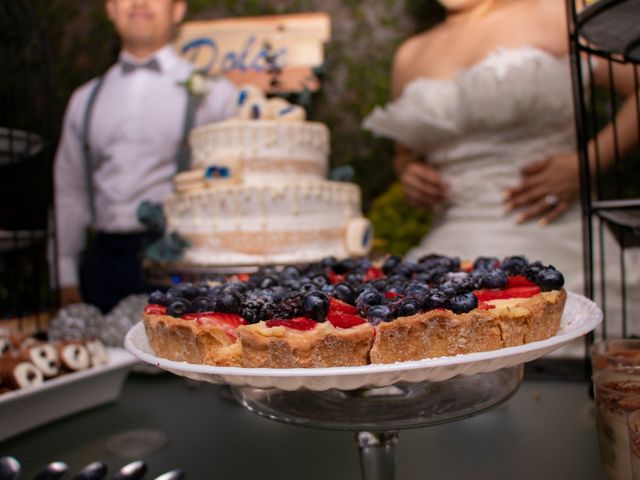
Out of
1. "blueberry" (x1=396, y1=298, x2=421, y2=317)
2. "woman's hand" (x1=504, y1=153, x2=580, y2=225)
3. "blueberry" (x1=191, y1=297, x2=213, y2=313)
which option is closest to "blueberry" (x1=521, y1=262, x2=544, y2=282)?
"blueberry" (x1=396, y1=298, x2=421, y2=317)

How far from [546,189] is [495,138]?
10.4 inches

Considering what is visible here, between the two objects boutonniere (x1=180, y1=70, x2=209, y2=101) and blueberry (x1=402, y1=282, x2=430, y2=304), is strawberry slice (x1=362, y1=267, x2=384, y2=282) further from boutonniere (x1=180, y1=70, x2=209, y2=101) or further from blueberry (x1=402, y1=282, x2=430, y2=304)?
boutonniere (x1=180, y1=70, x2=209, y2=101)

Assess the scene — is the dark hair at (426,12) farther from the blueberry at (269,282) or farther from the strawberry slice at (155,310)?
the strawberry slice at (155,310)

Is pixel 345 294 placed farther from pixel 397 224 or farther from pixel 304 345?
pixel 397 224

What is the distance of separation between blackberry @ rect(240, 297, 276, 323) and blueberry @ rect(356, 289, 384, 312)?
0.38ft

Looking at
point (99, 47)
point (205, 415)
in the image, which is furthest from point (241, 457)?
point (99, 47)

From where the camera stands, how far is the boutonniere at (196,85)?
2385mm

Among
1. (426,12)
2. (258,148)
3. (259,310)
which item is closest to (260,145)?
(258,148)

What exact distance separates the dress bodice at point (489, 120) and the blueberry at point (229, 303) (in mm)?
1401

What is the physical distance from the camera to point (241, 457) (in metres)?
0.98

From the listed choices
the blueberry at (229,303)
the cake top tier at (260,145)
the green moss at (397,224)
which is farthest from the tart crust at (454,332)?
the green moss at (397,224)

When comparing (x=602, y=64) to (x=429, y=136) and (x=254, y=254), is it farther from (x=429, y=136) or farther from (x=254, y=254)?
(x=254, y=254)

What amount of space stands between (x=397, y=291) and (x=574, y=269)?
4.17 ft

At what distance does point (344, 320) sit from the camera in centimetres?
71
